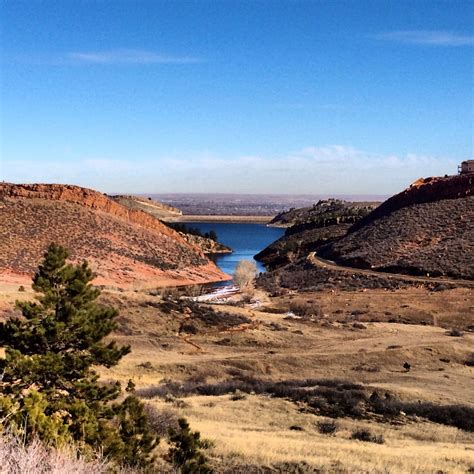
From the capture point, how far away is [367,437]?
1412cm

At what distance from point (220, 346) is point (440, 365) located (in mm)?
9805

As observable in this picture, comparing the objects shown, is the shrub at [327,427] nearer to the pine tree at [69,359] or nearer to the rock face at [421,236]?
the pine tree at [69,359]

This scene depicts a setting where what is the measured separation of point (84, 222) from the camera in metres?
61.4

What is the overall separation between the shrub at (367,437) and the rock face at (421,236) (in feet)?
116

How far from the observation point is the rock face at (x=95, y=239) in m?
52.1

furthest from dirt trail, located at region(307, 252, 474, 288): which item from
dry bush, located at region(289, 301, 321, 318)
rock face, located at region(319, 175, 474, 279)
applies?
dry bush, located at region(289, 301, 321, 318)

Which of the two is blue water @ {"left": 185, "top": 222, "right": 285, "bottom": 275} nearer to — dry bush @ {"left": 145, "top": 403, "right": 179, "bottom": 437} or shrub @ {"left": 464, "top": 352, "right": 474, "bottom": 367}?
shrub @ {"left": 464, "top": 352, "right": 474, "bottom": 367}

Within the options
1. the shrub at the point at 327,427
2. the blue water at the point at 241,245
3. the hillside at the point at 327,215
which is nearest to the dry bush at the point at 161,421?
the shrub at the point at 327,427

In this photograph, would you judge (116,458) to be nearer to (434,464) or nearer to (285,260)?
(434,464)

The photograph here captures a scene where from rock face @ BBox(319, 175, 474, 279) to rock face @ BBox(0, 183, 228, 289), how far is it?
15.6 m

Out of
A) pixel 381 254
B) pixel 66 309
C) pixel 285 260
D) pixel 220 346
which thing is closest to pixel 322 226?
pixel 285 260

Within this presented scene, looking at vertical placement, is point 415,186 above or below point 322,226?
above

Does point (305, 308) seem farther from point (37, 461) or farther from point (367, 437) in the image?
point (37, 461)

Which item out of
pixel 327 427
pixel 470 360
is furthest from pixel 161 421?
pixel 470 360
